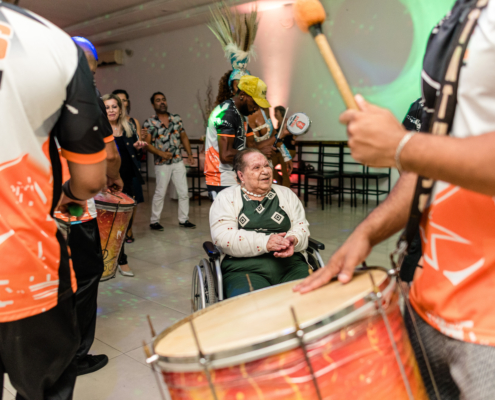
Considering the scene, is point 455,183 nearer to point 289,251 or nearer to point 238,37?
point 289,251

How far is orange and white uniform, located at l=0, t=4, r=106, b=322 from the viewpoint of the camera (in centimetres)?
99

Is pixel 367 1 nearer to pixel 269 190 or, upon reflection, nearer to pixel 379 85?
pixel 379 85

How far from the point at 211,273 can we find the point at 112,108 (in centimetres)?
225

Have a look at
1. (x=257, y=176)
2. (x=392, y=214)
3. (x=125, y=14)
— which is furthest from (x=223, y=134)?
(x=125, y=14)

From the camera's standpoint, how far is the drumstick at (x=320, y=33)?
2.33 feet

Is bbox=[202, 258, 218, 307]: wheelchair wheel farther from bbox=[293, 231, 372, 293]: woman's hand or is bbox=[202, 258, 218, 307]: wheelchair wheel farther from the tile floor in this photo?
bbox=[293, 231, 372, 293]: woman's hand

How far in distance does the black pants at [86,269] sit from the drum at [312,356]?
137 cm

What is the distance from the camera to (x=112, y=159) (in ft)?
7.21

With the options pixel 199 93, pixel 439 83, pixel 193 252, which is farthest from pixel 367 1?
pixel 439 83

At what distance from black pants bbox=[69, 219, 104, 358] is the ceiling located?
20.4 ft

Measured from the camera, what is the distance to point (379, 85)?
6.62 m

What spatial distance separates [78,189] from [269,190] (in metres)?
1.36

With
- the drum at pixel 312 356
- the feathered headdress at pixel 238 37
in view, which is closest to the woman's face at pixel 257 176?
the drum at pixel 312 356

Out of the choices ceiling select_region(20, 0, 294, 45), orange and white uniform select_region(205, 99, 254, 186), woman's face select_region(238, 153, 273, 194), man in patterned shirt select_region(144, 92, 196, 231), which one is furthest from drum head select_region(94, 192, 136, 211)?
ceiling select_region(20, 0, 294, 45)
